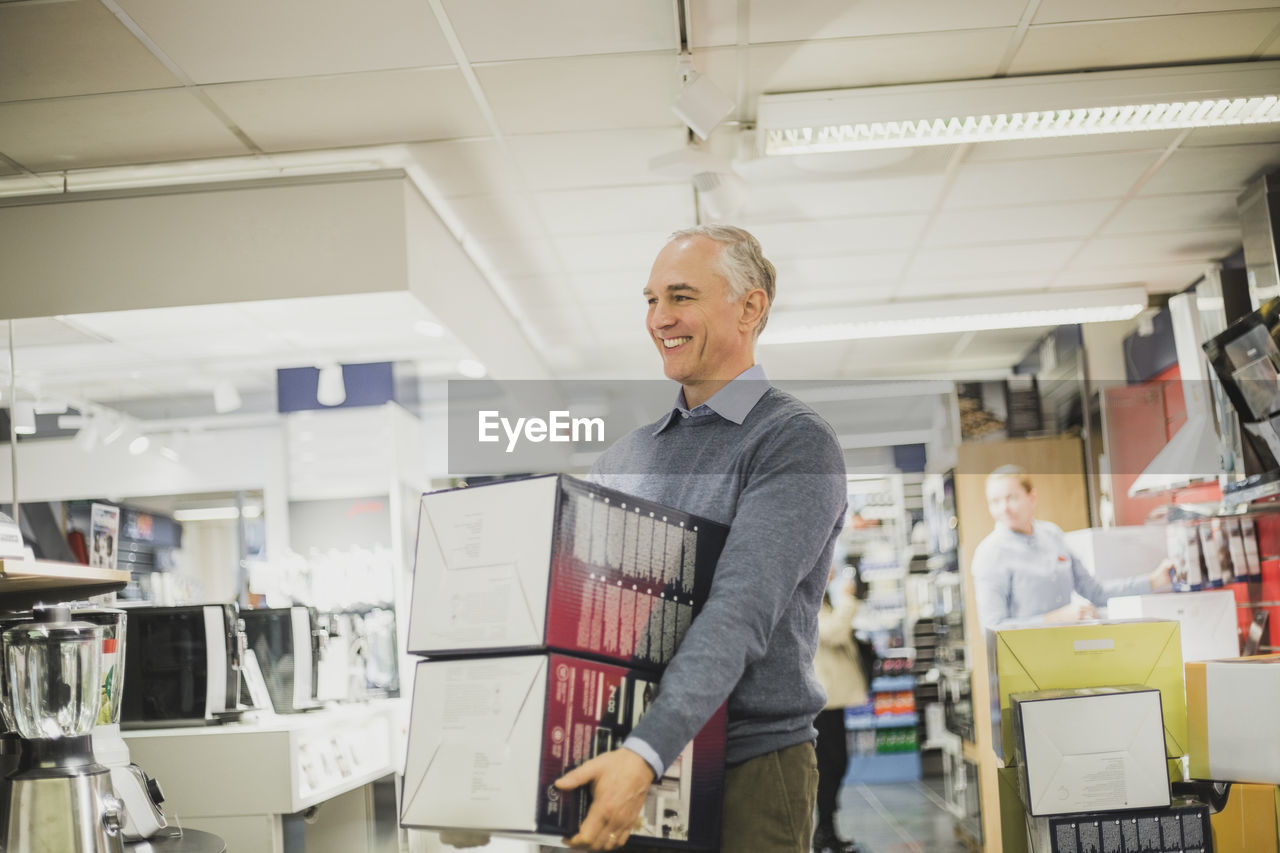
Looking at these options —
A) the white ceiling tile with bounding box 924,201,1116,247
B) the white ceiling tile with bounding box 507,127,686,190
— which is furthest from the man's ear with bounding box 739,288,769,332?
the white ceiling tile with bounding box 924,201,1116,247

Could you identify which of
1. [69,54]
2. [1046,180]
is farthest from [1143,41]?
[69,54]

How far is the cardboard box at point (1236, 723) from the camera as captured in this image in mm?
3105

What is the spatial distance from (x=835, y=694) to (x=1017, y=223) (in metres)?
2.74

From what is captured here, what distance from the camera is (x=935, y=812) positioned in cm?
688

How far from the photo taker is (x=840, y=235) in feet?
17.5

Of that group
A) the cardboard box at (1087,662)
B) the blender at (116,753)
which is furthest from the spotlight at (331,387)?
the cardboard box at (1087,662)

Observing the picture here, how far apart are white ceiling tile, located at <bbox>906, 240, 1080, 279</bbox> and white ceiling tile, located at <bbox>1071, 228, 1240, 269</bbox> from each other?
0.46 feet

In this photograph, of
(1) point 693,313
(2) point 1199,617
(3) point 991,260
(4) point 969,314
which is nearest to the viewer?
(1) point 693,313

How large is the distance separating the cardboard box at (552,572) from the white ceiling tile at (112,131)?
2878 mm

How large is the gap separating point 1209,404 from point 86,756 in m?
5.38

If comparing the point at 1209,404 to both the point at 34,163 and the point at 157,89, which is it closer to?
the point at 157,89

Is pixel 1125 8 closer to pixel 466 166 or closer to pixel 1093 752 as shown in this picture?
pixel 1093 752

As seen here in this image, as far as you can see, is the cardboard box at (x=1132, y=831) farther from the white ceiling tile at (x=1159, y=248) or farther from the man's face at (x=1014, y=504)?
the white ceiling tile at (x=1159, y=248)

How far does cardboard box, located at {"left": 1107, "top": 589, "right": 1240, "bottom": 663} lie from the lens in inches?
175
